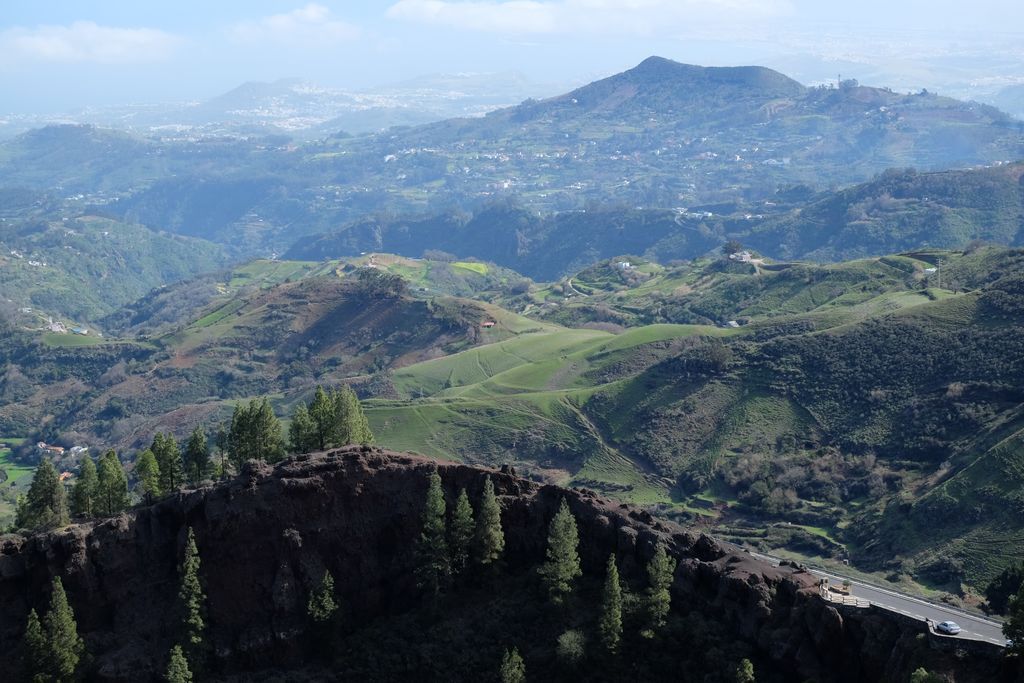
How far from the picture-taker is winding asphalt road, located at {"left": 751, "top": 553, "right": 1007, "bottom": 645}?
Answer: 4995 centimetres

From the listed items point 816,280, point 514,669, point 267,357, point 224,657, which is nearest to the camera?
point 514,669

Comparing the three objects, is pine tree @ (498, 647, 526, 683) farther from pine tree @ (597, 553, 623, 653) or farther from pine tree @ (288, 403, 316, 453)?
pine tree @ (288, 403, 316, 453)

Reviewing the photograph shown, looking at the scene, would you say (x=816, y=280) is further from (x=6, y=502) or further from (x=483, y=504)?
(x=483, y=504)

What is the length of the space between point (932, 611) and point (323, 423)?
34332 millimetres

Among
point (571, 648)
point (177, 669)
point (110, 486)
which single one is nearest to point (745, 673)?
point (571, 648)

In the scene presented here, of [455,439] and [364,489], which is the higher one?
[364,489]

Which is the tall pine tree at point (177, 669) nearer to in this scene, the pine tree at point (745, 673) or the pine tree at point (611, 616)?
the pine tree at point (611, 616)

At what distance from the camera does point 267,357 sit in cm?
19875

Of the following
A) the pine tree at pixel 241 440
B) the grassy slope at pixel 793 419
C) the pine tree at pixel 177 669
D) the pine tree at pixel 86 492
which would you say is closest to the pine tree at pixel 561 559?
the pine tree at pixel 177 669

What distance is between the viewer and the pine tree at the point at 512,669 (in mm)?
47594

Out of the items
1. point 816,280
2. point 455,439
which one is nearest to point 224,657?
point 455,439

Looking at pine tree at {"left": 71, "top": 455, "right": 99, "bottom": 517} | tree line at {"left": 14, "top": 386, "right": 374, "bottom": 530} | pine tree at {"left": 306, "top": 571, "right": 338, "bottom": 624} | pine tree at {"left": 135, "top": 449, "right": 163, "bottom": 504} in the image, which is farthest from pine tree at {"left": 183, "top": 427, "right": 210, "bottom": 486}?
pine tree at {"left": 306, "top": 571, "right": 338, "bottom": 624}

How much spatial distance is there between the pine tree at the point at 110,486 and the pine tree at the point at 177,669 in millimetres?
14727

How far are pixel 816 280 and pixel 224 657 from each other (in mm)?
146134
